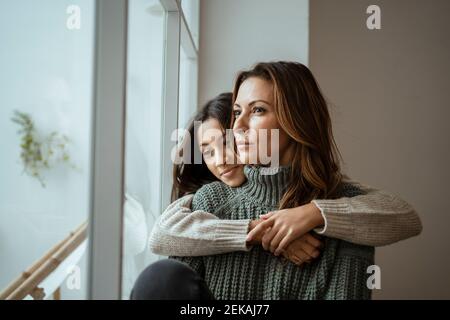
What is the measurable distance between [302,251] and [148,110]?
2.15 feet

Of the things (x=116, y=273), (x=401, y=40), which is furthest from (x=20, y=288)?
(x=401, y=40)

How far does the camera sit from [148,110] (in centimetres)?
122

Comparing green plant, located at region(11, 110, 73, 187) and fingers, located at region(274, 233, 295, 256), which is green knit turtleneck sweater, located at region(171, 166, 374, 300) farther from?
green plant, located at region(11, 110, 73, 187)

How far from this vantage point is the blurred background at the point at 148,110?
2.19 feet

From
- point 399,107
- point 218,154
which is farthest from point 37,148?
point 399,107

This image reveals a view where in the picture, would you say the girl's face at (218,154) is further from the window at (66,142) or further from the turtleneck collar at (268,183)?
the window at (66,142)

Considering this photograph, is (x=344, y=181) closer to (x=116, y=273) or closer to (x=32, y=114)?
(x=116, y=273)

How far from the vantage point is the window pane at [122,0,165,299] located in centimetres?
94

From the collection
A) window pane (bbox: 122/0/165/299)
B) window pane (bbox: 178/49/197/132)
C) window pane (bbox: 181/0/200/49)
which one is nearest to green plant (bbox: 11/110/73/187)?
window pane (bbox: 122/0/165/299)

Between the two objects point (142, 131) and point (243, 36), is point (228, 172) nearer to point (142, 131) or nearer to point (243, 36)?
point (142, 131)

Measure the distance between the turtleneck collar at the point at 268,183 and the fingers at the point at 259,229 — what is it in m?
0.11

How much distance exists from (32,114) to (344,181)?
0.72 m

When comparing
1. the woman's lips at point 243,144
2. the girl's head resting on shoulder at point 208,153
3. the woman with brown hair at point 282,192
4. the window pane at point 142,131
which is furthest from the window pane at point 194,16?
the woman's lips at point 243,144
